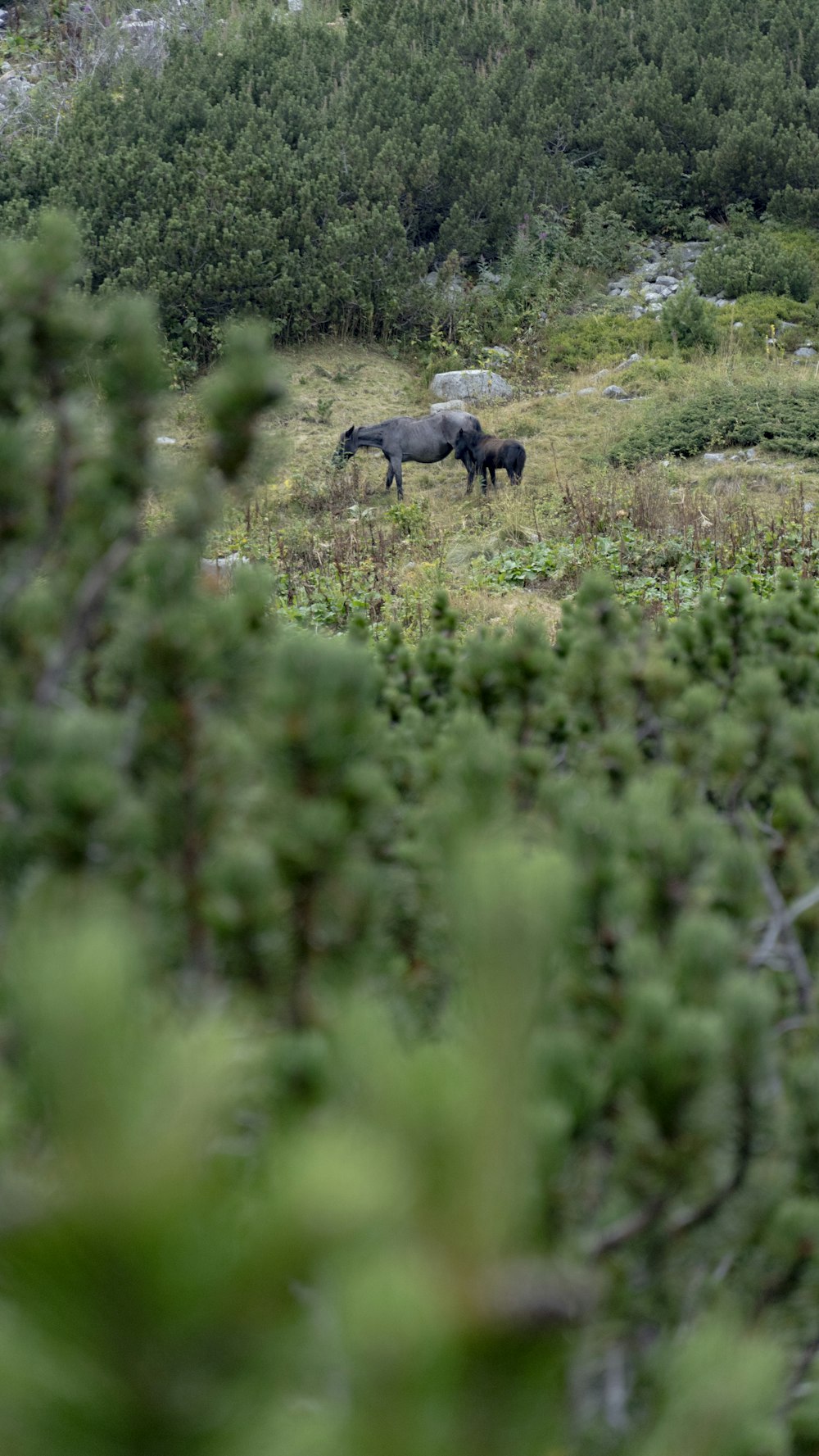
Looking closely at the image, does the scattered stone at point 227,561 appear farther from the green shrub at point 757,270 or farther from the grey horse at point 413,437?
the green shrub at point 757,270

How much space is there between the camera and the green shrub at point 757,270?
1554 cm

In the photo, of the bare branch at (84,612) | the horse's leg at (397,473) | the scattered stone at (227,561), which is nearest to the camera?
the bare branch at (84,612)

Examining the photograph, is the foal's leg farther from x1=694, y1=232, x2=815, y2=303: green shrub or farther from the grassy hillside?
x1=694, y1=232, x2=815, y2=303: green shrub

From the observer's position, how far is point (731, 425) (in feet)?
36.6

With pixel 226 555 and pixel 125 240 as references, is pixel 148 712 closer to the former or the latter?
pixel 226 555

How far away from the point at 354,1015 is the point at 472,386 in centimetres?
1453

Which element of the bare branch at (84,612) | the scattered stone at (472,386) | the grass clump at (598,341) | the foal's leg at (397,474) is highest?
the grass clump at (598,341)

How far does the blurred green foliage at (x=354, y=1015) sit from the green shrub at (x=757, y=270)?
52.0ft

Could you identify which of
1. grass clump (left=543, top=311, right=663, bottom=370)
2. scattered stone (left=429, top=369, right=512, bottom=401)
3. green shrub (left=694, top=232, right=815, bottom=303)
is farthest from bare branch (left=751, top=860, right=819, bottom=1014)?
green shrub (left=694, top=232, right=815, bottom=303)

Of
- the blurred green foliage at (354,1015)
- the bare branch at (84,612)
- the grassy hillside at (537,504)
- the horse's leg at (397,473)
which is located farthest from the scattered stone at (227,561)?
the bare branch at (84,612)

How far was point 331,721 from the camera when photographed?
0.86 m

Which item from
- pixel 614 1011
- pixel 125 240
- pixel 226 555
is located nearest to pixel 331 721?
pixel 614 1011

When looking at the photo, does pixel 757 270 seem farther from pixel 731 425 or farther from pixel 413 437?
pixel 413 437

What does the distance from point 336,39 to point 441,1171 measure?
21733 millimetres
